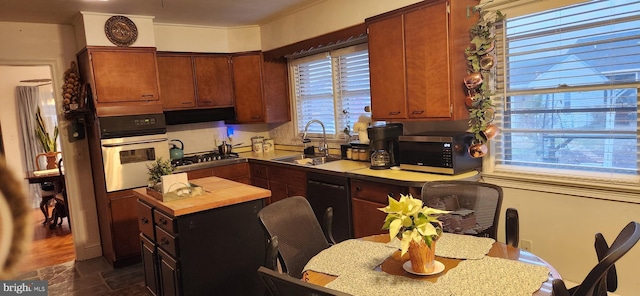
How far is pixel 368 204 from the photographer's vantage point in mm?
3219

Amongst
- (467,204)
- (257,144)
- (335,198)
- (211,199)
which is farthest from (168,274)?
(257,144)

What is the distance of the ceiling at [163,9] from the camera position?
3555 millimetres

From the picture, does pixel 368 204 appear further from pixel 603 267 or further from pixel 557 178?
pixel 603 267

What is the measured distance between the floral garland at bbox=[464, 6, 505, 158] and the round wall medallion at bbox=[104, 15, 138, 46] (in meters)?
3.13

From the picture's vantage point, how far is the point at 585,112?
2537mm

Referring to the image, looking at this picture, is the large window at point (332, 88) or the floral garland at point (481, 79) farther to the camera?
the large window at point (332, 88)

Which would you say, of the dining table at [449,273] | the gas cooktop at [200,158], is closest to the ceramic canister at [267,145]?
the gas cooktop at [200,158]

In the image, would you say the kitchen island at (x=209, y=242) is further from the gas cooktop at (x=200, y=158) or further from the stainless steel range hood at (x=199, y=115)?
the stainless steel range hood at (x=199, y=115)

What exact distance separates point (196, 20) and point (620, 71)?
3934mm

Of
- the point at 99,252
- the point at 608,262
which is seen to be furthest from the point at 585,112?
the point at 99,252

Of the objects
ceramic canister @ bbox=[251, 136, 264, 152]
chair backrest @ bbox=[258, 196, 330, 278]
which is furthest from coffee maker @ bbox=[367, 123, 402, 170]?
ceramic canister @ bbox=[251, 136, 264, 152]

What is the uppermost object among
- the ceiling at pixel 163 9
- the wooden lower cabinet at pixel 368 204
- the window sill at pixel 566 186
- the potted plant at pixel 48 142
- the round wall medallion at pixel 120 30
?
the ceiling at pixel 163 9

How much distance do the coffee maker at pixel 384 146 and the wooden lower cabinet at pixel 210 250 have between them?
116 cm

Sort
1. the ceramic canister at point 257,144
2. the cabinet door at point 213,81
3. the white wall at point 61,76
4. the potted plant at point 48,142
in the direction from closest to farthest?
the potted plant at point 48,142
the white wall at point 61,76
the cabinet door at point 213,81
the ceramic canister at point 257,144
